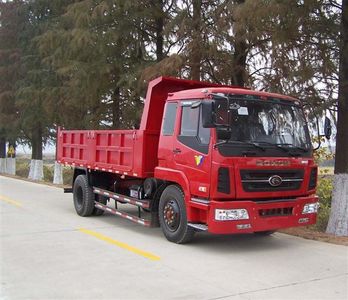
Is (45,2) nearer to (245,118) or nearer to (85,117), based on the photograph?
(85,117)

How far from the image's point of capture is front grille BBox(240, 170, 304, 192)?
794cm

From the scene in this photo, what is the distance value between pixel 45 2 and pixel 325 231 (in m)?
20.3

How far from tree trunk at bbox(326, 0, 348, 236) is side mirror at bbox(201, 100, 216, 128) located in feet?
10.3

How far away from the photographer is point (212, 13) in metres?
13.5

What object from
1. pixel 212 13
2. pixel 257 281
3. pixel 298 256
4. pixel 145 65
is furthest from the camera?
pixel 145 65

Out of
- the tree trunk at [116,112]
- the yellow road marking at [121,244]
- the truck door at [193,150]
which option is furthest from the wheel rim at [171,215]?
the tree trunk at [116,112]

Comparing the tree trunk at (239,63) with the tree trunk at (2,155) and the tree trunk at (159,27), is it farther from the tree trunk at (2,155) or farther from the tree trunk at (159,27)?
the tree trunk at (2,155)

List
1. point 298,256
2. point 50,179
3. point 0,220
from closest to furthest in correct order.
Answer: point 298,256
point 0,220
point 50,179

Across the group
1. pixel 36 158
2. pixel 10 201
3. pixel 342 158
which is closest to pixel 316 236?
pixel 342 158

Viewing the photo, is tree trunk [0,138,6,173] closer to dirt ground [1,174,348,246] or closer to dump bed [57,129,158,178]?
dump bed [57,129,158,178]

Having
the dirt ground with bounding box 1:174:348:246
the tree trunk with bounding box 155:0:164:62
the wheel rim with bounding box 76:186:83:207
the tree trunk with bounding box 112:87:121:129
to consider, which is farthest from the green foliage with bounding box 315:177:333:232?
the tree trunk with bounding box 112:87:121:129

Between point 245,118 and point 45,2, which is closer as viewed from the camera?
point 245,118

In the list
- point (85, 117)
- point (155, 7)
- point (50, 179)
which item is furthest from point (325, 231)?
point (50, 179)

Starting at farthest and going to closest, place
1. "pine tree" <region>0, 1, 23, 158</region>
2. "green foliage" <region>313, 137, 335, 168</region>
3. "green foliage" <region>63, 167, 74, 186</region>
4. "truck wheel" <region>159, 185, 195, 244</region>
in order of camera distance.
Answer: "pine tree" <region>0, 1, 23, 158</region>, "green foliage" <region>63, 167, 74, 186</region>, "green foliage" <region>313, 137, 335, 168</region>, "truck wheel" <region>159, 185, 195, 244</region>
